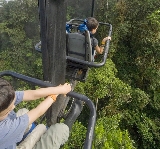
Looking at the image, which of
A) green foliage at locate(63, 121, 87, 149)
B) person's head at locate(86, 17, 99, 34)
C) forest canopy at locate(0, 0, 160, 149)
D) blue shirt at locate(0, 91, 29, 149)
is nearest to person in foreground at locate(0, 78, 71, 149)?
blue shirt at locate(0, 91, 29, 149)

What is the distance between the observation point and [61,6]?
1.07 meters

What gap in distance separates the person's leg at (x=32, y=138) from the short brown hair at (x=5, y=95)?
38 centimetres

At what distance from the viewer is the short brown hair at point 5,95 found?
3.37 feet

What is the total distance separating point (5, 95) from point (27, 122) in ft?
0.69

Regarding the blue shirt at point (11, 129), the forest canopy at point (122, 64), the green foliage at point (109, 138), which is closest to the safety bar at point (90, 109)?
the blue shirt at point (11, 129)

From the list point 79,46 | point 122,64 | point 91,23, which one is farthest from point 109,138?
point 122,64

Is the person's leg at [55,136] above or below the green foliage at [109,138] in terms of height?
above

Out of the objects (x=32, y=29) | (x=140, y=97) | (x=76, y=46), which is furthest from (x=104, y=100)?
(x=32, y=29)

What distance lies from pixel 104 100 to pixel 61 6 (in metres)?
5.73

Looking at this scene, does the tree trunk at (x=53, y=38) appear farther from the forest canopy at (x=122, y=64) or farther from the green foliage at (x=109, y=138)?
the forest canopy at (x=122, y=64)

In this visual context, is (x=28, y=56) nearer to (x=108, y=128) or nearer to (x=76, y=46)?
(x=108, y=128)

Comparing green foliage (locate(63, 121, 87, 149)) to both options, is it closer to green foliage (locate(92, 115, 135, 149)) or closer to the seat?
green foliage (locate(92, 115, 135, 149))

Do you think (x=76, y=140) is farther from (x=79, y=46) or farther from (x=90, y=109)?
(x=90, y=109)

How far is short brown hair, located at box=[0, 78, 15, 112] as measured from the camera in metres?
1.03
